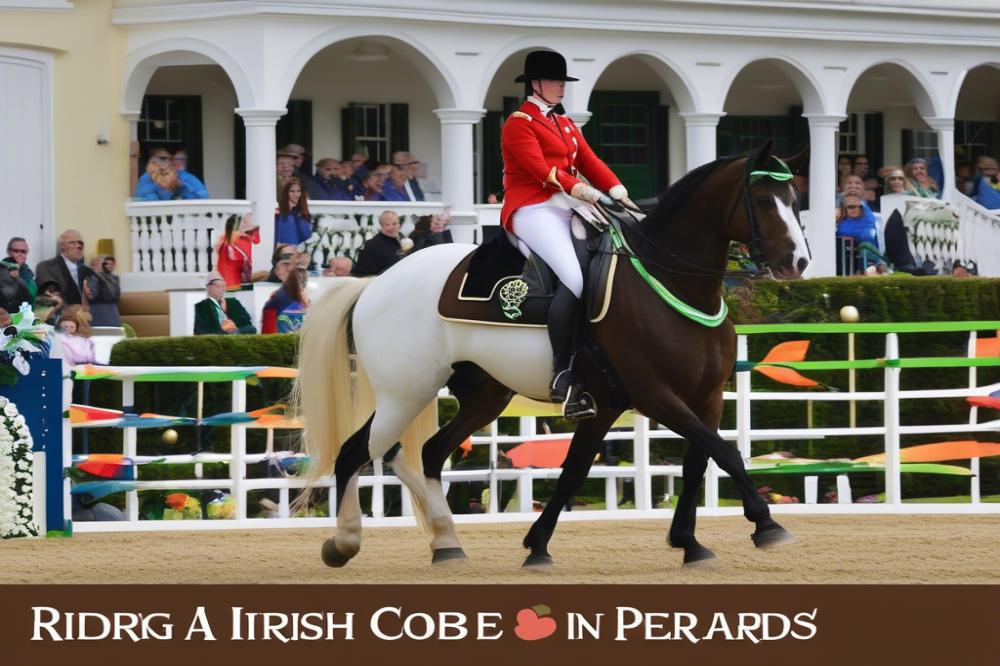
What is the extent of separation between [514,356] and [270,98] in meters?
10.9

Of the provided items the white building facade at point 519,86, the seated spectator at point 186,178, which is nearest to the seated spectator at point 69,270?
the white building facade at point 519,86

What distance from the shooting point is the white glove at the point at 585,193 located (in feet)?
31.6

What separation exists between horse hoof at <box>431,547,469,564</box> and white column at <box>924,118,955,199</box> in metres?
15.1

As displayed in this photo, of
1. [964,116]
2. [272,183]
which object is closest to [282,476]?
[272,183]

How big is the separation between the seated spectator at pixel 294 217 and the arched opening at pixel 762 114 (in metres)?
7.60

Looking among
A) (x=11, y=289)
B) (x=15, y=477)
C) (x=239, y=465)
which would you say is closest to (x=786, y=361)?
(x=239, y=465)

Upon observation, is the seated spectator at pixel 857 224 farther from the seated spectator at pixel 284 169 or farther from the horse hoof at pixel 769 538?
the horse hoof at pixel 769 538

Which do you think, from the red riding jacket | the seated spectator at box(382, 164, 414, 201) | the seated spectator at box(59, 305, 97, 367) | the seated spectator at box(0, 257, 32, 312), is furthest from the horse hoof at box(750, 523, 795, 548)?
the seated spectator at box(382, 164, 414, 201)

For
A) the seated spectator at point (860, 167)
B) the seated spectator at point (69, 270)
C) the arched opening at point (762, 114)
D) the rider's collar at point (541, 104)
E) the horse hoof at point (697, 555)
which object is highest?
the arched opening at point (762, 114)

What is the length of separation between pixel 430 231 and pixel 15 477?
339 inches

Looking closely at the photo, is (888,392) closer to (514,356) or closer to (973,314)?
(514,356)

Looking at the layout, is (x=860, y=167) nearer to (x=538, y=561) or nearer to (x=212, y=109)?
(x=212, y=109)

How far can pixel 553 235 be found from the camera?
9766 mm

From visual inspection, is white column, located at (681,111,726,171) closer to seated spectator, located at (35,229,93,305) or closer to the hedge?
the hedge
